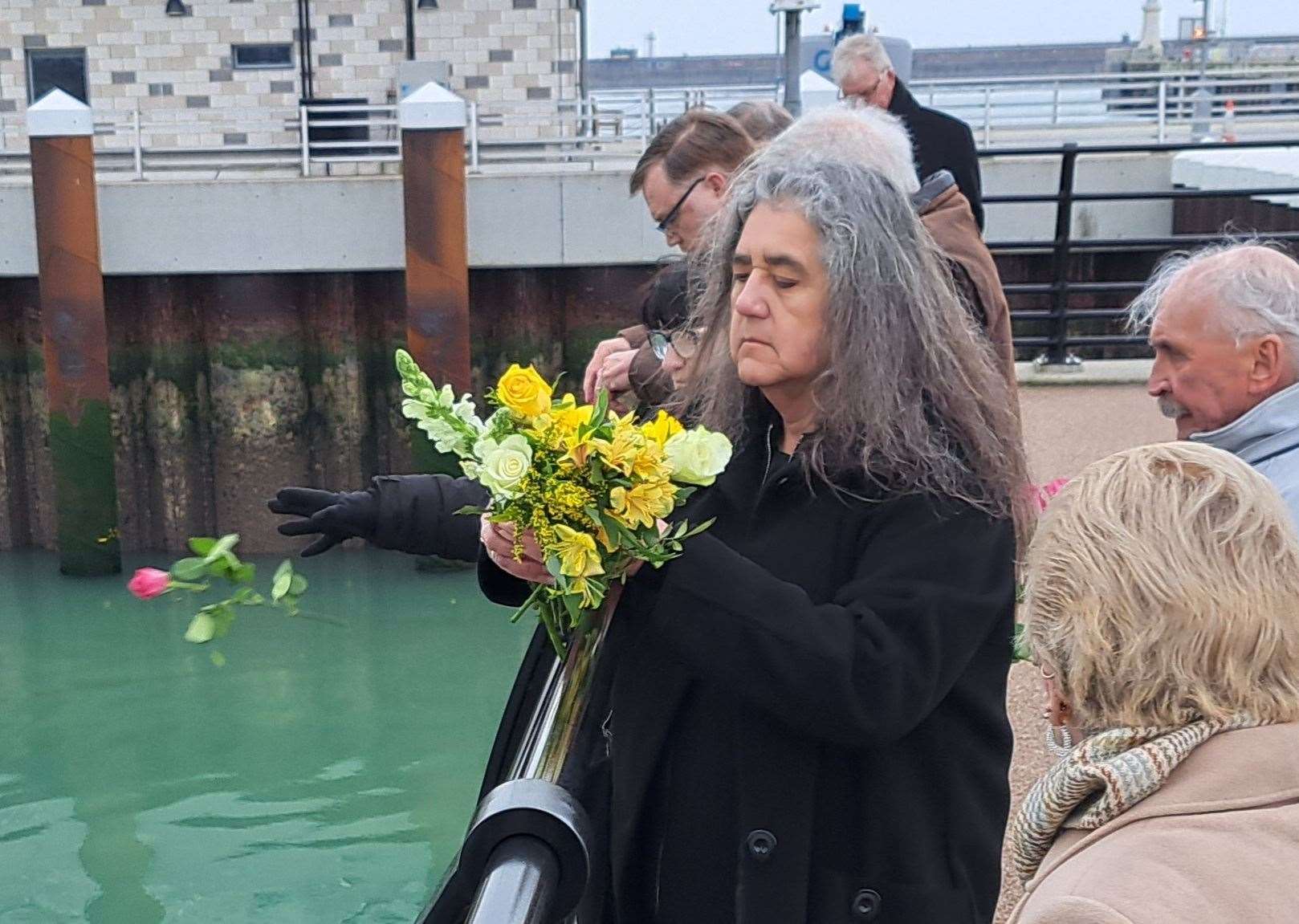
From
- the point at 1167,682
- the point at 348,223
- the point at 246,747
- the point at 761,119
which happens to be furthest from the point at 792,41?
the point at 1167,682

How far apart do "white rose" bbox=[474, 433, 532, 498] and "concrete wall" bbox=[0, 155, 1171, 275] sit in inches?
413

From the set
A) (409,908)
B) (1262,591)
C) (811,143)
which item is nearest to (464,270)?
(409,908)

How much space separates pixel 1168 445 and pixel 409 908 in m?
5.75

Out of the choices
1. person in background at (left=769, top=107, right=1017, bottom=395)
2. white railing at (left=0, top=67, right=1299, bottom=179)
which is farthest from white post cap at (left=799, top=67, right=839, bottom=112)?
person in background at (left=769, top=107, right=1017, bottom=395)

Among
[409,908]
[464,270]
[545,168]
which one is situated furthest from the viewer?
[545,168]

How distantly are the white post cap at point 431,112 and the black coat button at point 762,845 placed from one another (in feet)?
31.9

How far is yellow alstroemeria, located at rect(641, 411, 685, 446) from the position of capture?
163 cm

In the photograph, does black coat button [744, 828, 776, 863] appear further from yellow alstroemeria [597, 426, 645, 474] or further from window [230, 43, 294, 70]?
window [230, 43, 294, 70]

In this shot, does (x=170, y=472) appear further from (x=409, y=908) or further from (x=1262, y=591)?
(x=1262, y=591)

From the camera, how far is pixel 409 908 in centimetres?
672

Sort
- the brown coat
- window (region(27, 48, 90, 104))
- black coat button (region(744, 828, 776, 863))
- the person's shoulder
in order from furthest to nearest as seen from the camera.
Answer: window (region(27, 48, 90, 104))
the brown coat
black coat button (region(744, 828, 776, 863))
the person's shoulder

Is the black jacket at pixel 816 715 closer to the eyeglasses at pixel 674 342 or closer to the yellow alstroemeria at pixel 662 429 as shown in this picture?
the yellow alstroemeria at pixel 662 429

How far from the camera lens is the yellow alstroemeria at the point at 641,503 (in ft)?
5.24

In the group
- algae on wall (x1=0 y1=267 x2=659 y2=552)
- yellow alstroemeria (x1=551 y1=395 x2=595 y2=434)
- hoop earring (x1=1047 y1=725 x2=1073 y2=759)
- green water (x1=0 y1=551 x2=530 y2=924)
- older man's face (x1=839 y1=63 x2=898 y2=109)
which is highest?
older man's face (x1=839 y1=63 x2=898 y2=109)
